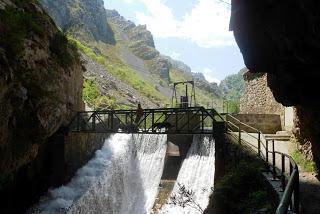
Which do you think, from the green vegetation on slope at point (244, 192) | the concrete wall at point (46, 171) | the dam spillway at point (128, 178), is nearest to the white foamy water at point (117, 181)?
the dam spillway at point (128, 178)

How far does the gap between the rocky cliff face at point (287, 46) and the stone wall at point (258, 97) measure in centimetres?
1254

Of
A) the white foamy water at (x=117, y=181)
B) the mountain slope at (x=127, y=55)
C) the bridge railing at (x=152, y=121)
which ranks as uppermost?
the mountain slope at (x=127, y=55)

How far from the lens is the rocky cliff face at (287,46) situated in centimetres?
847

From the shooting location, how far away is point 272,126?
77.7 ft

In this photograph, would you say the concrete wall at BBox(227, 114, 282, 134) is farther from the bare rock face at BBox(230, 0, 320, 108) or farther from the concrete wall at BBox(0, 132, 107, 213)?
the bare rock face at BBox(230, 0, 320, 108)

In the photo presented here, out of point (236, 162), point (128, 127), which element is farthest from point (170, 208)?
point (236, 162)

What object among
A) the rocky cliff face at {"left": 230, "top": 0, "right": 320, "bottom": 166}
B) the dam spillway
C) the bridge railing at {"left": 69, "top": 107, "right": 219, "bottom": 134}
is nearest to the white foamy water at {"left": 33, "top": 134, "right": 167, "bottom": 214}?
the dam spillway

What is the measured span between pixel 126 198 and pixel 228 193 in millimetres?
16074

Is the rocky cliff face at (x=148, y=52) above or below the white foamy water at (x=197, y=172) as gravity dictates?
above

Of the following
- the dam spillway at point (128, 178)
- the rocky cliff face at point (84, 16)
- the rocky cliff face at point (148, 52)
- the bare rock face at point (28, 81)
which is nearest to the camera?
the bare rock face at point (28, 81)

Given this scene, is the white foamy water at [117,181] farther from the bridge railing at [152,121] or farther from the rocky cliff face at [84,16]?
the rocky cliff face at [84,16]

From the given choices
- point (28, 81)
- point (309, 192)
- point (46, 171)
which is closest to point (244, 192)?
point (309, 192)

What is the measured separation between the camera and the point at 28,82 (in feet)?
51.1

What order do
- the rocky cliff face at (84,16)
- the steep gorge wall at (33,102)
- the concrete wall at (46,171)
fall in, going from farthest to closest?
the rocky cliff face at (84,16)
the concrete wall at (46,171)
the steep gorge wall at (33,102)
